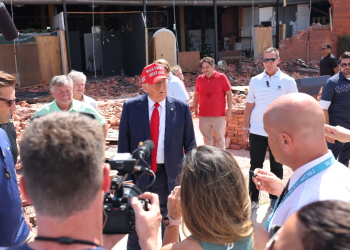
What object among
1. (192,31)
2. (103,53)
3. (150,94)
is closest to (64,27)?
(103,53)

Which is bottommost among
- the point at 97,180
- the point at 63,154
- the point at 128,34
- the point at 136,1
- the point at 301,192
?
the point at 301,192

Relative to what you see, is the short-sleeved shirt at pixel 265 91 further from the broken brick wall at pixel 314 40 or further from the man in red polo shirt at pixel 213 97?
the broken brick wall at pixel 314 40

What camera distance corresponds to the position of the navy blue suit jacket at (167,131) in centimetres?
357

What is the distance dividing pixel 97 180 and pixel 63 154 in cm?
16

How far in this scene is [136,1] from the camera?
1722cm

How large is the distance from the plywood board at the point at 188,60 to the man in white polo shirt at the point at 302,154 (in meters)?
16.8

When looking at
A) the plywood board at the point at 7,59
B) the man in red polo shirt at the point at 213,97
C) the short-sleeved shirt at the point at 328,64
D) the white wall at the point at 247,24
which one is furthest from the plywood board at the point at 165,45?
the man in red polo shirt at the point at 213,97

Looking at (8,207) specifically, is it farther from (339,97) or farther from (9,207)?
(339,97)

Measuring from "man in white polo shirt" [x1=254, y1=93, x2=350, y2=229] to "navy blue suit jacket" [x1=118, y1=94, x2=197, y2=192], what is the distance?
5.26 ft

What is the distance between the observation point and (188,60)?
18875 millimetres

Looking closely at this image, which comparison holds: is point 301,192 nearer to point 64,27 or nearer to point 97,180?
point 97,180

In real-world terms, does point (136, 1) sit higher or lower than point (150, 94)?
higher

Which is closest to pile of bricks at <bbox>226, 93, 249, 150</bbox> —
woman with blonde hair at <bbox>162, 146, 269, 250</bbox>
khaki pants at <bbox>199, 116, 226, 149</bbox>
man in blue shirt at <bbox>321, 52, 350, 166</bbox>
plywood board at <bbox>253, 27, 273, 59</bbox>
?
khaki pants at <bbox>199, 116, 226, 149</bbox>

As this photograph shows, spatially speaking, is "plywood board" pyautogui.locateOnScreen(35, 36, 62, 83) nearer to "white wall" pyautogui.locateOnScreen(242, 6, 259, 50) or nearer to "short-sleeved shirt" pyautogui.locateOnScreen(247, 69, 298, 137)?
"white wall" pyautogui.locateOnScreen(242, 6, 259, 50)
